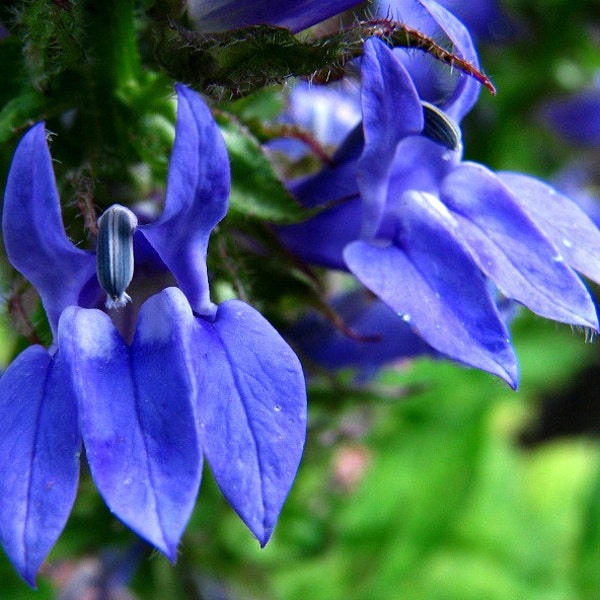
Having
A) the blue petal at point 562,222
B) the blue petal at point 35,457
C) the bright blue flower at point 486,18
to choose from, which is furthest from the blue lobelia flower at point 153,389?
the bright blue flower at point 486,18

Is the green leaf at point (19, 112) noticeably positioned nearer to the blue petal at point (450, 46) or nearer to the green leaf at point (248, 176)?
the green leaf at point (248, 176)

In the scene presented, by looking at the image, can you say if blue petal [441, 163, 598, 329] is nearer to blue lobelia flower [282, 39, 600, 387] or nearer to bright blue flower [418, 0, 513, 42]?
blue lobelia flower [282, 39, 600, 387]

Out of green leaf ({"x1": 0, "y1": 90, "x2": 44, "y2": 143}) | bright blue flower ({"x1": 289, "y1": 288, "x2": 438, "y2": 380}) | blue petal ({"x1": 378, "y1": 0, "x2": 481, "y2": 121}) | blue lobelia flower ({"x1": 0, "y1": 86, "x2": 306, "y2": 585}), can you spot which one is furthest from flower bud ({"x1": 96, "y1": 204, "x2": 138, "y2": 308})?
bright blue flower ({"x1": 289, "y1": 288, "x2": 438, "y2": 380})

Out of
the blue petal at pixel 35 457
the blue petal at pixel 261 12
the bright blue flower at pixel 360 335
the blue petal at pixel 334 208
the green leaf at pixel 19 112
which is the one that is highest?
the blue petal at pixel 261 12

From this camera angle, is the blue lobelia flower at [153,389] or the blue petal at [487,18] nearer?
the blue lobelia flower at [153,389]

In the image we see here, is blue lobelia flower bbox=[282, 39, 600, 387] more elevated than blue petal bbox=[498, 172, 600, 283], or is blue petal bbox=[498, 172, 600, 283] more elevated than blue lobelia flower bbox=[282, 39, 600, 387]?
blue lobelia flower bbox=[282, 39, 600, 387]

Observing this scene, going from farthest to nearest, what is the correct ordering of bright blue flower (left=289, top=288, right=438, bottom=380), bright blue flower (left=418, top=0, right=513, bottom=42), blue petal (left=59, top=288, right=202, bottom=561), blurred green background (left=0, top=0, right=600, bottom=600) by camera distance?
1. bright blue flower (left=418, top=0, right=513, bottom=42)
2. blurred green background (left=0, top=0, right=600, bottom=600)
3. bright blue flower (left=289, top=288, right=438, bottom=380)
4. blue petal (left=59, top=288, right=202, bottom=561)

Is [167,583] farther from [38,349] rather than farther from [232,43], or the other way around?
[232,43]
